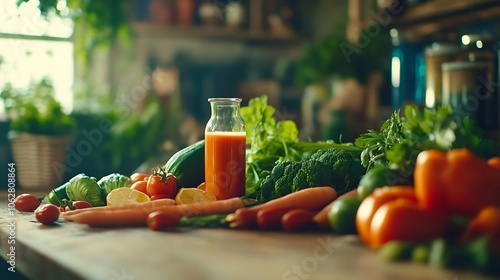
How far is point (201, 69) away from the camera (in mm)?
4199

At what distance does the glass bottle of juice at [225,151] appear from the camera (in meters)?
1.48

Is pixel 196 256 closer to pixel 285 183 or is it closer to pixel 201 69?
pixel 285 183

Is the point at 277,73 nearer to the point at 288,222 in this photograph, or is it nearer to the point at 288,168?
the point at 288,168

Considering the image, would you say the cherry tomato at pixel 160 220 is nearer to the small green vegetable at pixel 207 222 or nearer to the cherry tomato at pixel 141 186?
the small green vegetable at pixel 207 222

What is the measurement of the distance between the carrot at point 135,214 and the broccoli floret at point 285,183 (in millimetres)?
157

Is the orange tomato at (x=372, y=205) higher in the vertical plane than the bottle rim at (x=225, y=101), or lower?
lower

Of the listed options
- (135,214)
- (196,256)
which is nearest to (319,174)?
(135,214)

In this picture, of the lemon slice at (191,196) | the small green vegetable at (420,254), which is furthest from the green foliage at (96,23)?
the small green vegetable at (420,254)

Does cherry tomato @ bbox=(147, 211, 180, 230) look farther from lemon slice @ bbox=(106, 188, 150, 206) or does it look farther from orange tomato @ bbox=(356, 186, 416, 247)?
orange tomato @ bbox=(356, 186, 416, 247)

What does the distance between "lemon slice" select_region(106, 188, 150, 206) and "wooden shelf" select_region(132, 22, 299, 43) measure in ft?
8.38

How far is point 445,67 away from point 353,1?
1.22 m

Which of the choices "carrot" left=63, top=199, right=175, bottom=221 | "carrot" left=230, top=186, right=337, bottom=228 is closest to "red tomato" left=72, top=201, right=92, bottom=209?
"carrot" left=63, top=199, right=175, bottom=221

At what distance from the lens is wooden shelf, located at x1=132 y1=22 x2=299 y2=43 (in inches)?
154

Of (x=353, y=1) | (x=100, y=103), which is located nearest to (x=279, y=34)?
(x=353, y=1)
